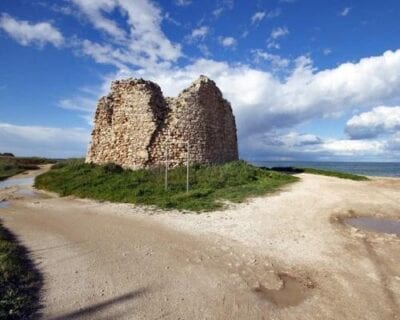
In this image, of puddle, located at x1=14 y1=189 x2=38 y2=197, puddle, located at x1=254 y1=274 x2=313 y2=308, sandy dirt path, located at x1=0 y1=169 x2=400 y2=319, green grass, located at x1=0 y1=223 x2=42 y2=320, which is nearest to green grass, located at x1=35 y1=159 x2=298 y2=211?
puddle, located at x1=14 y1=189 x2=38 y2=197

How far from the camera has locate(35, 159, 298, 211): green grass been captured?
13.6 meters

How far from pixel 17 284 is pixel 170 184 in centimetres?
1065

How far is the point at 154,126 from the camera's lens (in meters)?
19.6

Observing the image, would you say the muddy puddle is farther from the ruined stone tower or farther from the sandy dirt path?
the ruined stone tower

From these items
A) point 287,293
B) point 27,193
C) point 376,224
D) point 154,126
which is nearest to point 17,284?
point 287,293

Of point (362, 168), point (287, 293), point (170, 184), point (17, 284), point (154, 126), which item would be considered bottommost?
point (287, 293)

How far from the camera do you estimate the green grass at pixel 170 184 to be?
44.7 feet

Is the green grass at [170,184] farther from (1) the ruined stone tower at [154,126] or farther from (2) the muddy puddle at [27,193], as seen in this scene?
(1) the ruined stone tower at [154,126]

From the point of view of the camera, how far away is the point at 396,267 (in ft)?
22.5

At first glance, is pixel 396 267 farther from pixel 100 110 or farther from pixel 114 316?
pixel 100 110

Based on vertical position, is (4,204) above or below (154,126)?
below

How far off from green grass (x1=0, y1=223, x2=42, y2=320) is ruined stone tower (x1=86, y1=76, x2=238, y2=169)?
1199 centimetres

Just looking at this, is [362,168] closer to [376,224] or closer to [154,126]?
[154,126]

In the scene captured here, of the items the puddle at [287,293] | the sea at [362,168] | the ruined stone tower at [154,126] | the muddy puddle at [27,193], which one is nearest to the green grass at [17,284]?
the puddle at [287,293]
